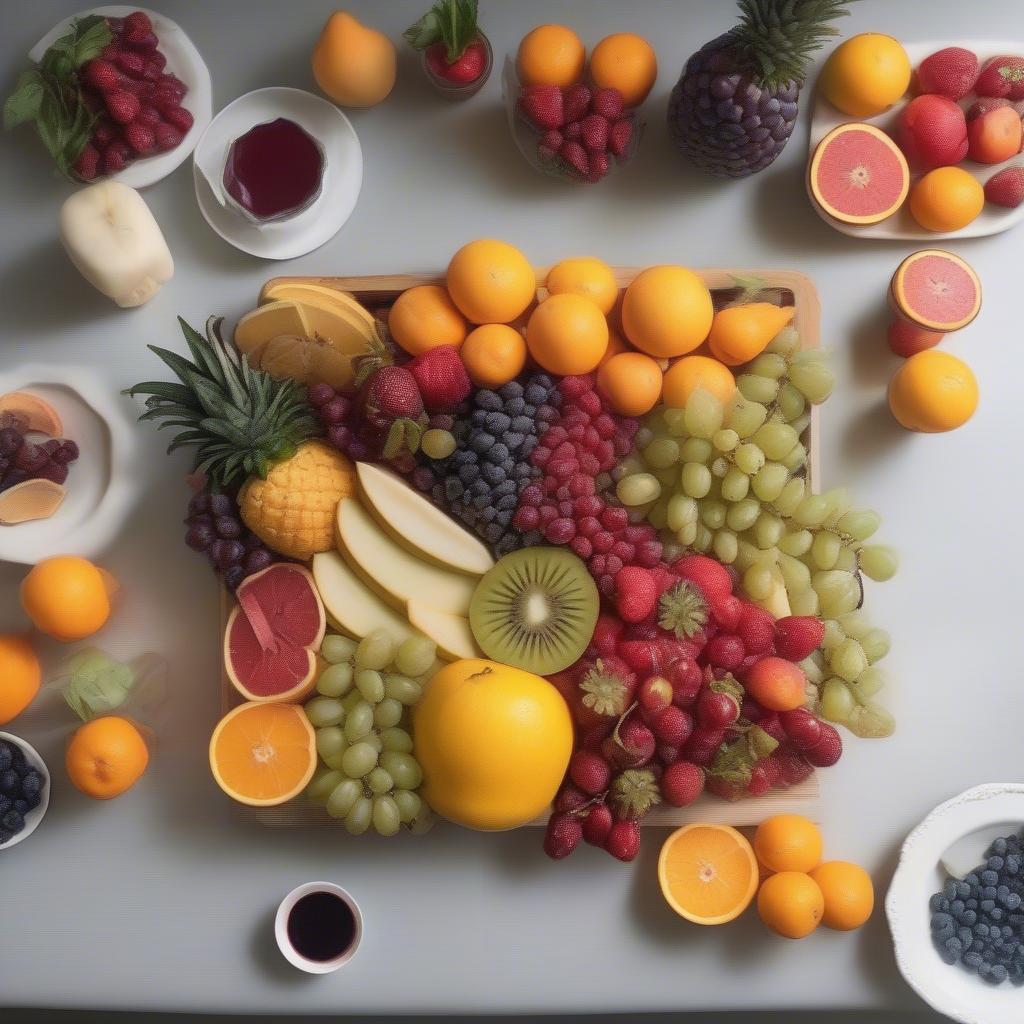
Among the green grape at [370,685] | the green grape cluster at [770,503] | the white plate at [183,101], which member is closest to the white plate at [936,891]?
the green grape cluster at [770,503]

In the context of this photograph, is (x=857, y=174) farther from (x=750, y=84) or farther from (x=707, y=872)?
(x=707, y=872)

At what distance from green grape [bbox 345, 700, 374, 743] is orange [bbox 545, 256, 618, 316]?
0.55m

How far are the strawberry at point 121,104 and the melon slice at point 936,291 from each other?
101 centimetres

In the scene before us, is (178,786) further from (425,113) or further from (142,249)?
(425,113)

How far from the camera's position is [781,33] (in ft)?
3.51

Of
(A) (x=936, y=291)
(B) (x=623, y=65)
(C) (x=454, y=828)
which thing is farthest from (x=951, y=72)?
(C) (x=454, y=828)

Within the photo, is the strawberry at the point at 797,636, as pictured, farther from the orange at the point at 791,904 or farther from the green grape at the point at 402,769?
the green grape at the point at 402,769

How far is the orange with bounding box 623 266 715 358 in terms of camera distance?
1107 millimetres

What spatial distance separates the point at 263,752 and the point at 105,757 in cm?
19

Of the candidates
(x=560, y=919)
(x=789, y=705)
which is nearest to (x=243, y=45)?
(x=789, y=705)

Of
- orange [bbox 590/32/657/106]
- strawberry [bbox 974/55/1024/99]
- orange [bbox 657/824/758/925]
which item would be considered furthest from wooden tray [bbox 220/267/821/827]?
strawberry [bbox 974/55/1024/99]

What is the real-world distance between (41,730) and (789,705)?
3.16 feet

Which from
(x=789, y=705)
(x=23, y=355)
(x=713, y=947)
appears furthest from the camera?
(x=23, y=355)

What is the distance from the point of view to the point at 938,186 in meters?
1.21
